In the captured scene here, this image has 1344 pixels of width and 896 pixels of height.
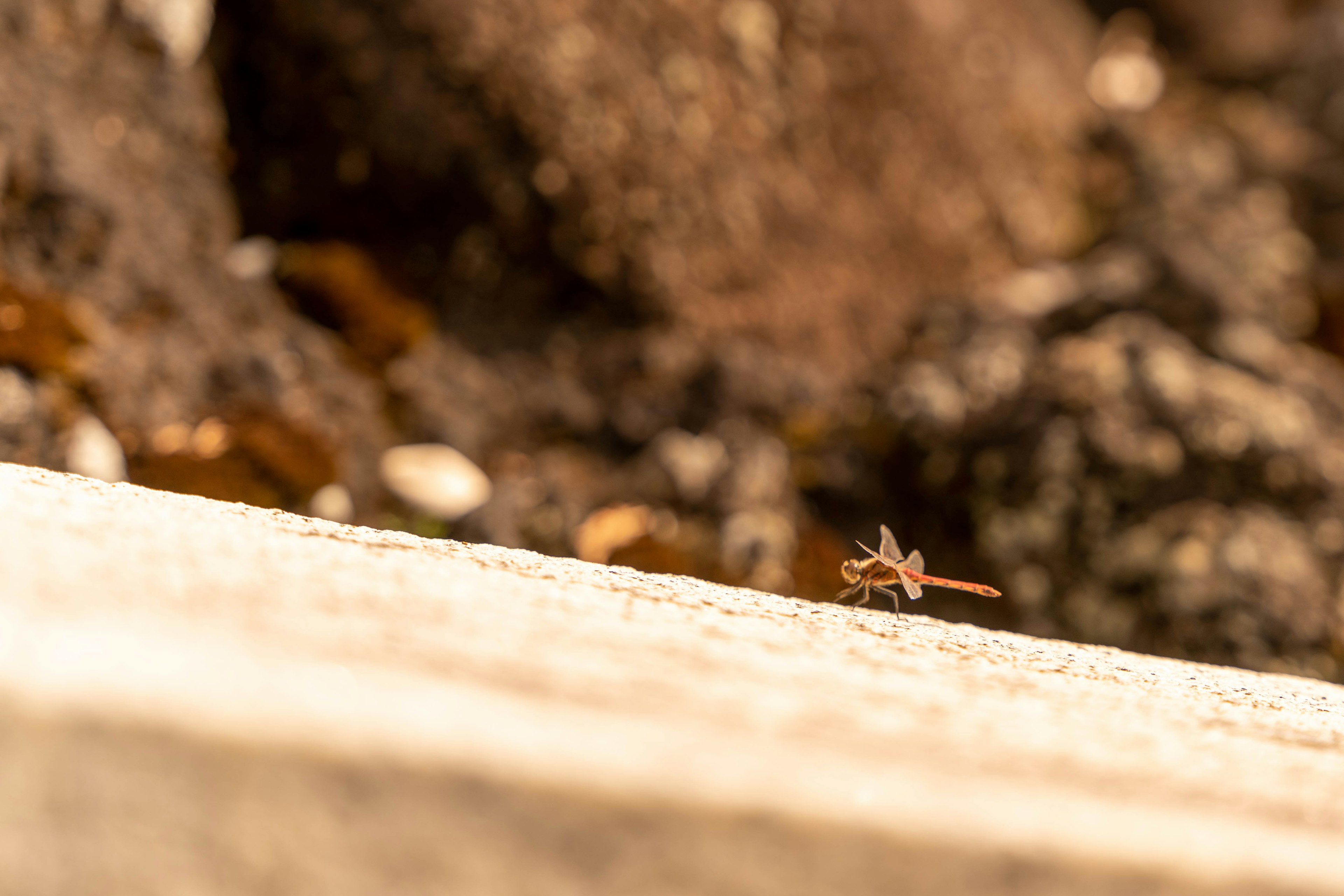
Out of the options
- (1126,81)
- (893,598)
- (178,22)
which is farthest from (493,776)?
(1126,81)

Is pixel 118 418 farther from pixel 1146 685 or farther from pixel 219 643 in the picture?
pixel 1146 685

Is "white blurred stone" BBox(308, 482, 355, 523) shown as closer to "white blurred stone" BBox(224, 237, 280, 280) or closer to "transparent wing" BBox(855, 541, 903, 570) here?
"white blurred stone" BBox(224, 237, 280, 280)

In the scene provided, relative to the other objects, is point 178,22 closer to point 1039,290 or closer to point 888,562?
point 888,562

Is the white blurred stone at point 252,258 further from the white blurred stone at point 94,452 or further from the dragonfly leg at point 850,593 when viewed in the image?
the dragonfly leg at point 850,593

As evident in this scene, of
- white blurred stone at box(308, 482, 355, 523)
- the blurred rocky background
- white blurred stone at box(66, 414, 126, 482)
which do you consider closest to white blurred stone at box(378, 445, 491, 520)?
the blurred rocky background

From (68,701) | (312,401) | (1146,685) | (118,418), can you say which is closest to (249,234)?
(312,401)

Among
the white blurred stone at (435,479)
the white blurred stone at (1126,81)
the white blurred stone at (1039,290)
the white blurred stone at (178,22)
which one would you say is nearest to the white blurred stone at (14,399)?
the white blurred stone at (435,479)
